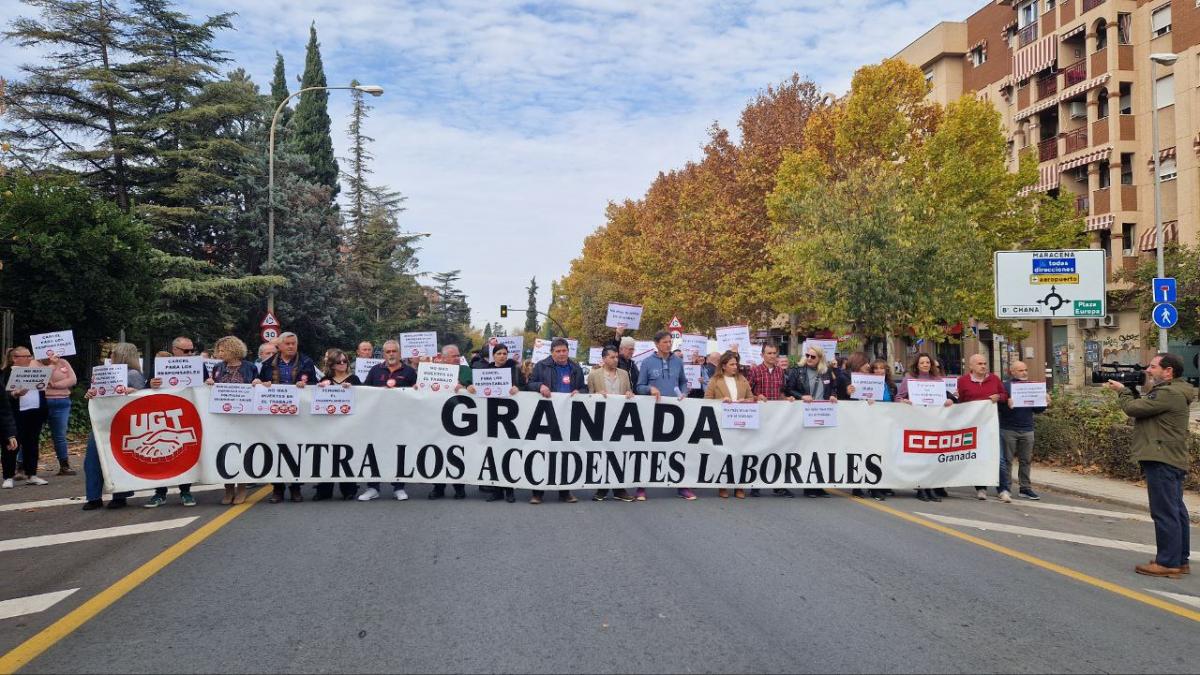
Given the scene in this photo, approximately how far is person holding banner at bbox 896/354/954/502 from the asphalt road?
1895mm

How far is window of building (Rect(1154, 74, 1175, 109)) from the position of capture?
37188 mm

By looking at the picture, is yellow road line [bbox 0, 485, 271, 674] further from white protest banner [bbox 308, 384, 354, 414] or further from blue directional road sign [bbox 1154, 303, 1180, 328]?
blue directional road sign [bbox 1154, 303, 1180, 328]

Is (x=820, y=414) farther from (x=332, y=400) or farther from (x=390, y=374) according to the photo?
(x=332, y=400)

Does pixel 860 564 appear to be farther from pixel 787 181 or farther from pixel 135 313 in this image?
pixel 787 181

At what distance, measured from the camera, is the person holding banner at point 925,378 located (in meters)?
11.2

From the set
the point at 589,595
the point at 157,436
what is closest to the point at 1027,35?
the point at 157,436

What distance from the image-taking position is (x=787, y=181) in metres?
32.0

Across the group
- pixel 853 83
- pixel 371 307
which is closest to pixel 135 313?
pixel 853 83

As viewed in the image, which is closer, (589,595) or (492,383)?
(589,595)

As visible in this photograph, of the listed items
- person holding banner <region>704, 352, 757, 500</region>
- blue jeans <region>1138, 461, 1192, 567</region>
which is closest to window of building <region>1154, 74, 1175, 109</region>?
person holding banner <region>704, 352, 757, 500</region>

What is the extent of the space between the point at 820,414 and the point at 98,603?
301 inches

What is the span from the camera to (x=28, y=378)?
11.9 meters

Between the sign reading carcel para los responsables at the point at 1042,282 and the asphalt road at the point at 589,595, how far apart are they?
9.23m

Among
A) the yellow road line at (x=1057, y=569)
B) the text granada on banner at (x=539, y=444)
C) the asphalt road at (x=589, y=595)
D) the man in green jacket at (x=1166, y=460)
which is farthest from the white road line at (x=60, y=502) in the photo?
the man in green jacket at (x=1166, y=460)
